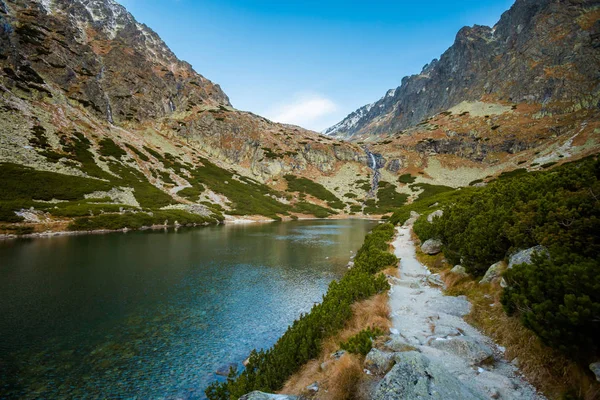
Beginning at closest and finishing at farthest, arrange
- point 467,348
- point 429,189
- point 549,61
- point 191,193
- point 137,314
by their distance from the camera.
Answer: point 467,348 → point 137,314 → point 191,193 → point 429,189 → point 549,61

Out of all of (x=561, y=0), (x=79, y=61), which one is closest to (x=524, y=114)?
(x=561, y=0)

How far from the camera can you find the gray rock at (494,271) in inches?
480

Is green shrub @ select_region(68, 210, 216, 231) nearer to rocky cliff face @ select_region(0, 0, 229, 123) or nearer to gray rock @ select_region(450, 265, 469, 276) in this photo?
gray rock @ select_region(450, 265, 469, 276)

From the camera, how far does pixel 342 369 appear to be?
25.2 feet

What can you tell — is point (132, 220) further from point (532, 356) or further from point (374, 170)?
point (374, 170)

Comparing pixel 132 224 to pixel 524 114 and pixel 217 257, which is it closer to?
Result: pixel 217 257

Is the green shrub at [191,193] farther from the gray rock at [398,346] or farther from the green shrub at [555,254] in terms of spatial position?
the gray rock at [398,346]

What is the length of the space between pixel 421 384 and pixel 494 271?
29.6 ft

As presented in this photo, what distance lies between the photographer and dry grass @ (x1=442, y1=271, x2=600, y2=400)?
550 cm

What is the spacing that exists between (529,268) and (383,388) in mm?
5055

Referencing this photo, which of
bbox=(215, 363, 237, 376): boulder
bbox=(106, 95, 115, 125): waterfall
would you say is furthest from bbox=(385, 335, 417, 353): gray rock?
bbox=(106, 95, 115, 125): waterfall

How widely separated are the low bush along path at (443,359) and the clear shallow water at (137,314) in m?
7.92

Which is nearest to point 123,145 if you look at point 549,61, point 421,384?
point 421,384

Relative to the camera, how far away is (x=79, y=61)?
130 m
